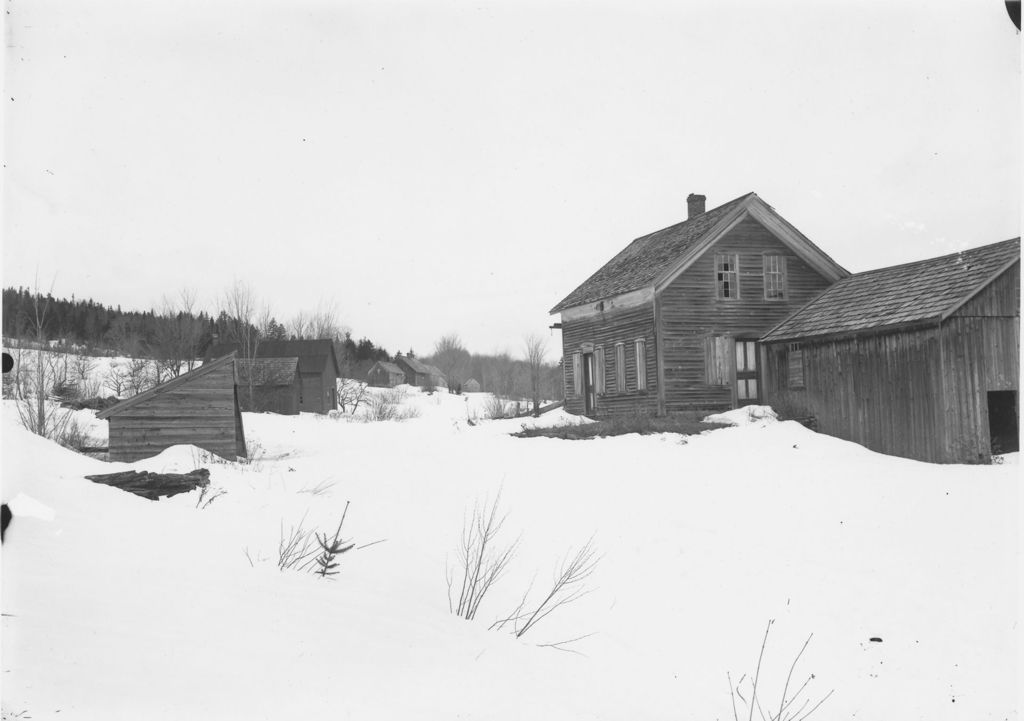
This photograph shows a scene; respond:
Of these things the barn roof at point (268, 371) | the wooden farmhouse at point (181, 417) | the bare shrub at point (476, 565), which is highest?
the barn roof at point (268, 371)

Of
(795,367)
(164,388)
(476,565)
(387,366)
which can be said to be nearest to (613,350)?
(795,367)

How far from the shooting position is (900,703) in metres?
5.59

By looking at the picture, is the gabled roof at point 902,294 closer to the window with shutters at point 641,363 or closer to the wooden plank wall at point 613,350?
the wooden plank wall at point 613,350

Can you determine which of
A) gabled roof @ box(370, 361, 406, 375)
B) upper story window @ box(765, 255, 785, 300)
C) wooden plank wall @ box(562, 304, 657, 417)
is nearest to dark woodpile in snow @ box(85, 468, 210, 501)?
wooden plank wall @ box(562, 304, 657, 417)

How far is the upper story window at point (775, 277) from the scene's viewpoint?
822 inches

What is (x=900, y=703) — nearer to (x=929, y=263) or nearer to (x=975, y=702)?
(x=975, y=702)

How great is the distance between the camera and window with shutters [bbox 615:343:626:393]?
2159 centimetres

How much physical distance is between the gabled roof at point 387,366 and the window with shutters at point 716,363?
61538mm

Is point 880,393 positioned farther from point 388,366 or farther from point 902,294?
point 388,366

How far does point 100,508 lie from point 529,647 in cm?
417

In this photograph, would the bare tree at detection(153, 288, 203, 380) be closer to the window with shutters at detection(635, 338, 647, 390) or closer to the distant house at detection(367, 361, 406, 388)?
the window with shutters at detection(635, 338, 647, 390)

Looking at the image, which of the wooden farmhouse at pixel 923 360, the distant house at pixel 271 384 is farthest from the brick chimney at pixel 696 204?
the distant house at pixel 271 384

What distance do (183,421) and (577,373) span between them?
12762 mm

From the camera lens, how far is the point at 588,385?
78.1 ft
